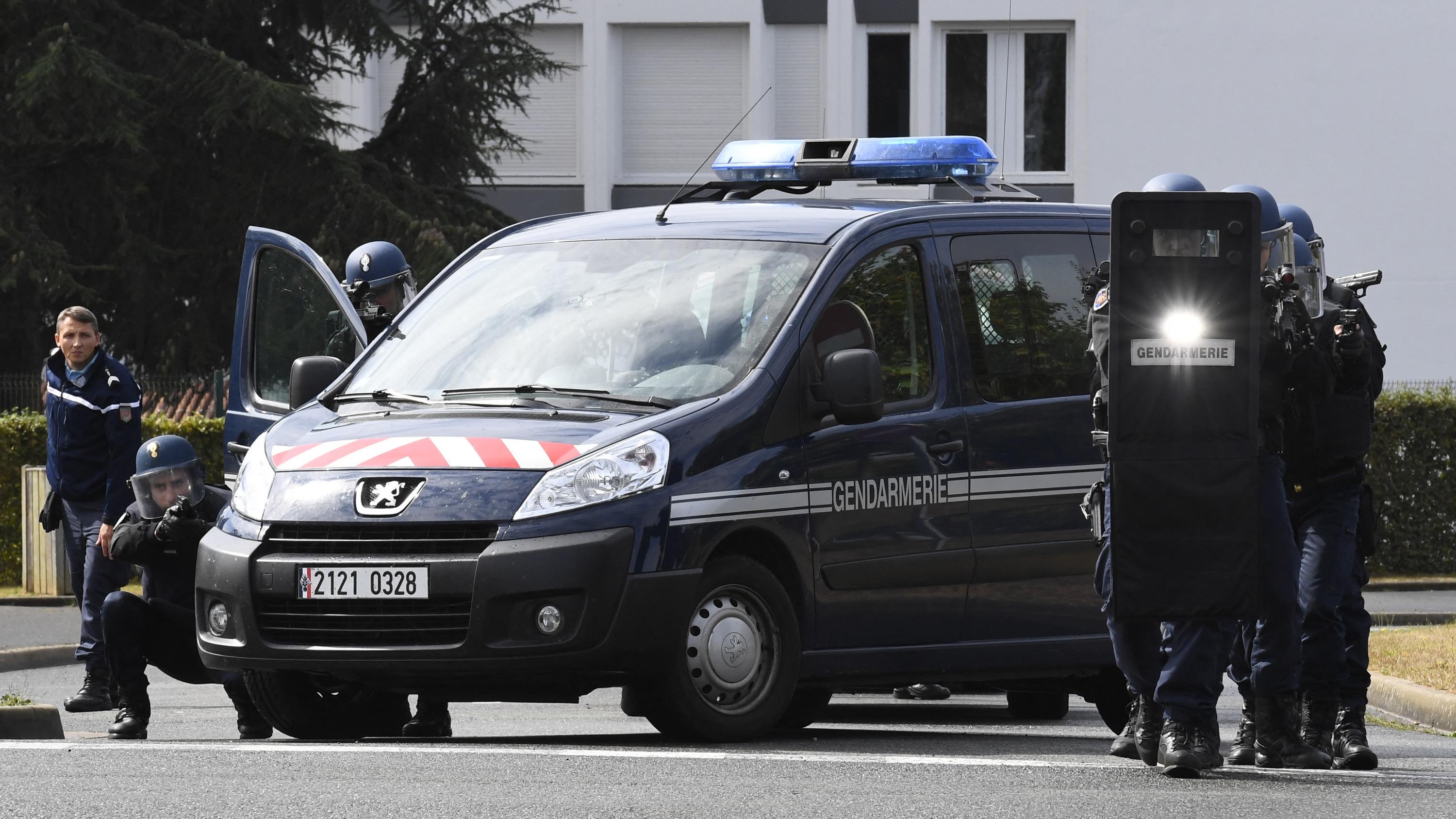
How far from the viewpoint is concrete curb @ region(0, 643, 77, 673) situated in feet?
42.7

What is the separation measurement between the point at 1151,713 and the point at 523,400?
2.30m

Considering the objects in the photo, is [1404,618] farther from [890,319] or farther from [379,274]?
[890,319]

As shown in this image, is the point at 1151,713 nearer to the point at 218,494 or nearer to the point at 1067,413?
the point at 1067,413

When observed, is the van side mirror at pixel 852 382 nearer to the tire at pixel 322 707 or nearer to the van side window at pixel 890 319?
the van side window at pixel 890 319

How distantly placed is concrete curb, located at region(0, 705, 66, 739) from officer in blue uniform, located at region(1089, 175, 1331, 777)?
14.1ft

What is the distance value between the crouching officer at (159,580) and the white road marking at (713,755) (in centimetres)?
139

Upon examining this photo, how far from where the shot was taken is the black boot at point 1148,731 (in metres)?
6.72

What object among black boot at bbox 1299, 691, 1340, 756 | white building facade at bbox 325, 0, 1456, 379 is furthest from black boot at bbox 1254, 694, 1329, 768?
white building facade at bbox 325, 0, 1456, 379

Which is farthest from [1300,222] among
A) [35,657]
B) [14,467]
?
[14,467]

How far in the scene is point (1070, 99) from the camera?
3017cm

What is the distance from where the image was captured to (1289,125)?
2970cm

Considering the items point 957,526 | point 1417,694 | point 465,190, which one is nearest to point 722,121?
point 465,190

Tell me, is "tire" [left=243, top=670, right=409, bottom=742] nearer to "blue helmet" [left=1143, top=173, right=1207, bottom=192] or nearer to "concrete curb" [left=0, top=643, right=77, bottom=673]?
"blue helmet" [left=1143, top=173, right=1207, bottom=192]

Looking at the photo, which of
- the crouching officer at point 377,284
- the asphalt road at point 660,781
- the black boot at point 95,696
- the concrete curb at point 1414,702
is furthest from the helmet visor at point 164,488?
the concrete curb at point 1414,702
